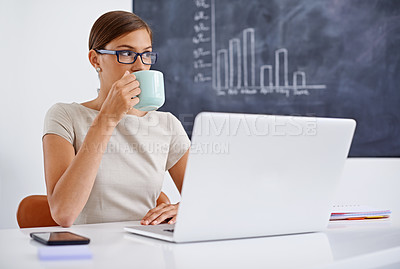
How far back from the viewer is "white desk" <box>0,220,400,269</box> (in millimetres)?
734

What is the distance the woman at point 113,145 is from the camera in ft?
4.18

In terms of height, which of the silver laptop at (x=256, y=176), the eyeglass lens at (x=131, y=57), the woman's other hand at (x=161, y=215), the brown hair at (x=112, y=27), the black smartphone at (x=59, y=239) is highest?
the brown hair at (x=112, y=27)

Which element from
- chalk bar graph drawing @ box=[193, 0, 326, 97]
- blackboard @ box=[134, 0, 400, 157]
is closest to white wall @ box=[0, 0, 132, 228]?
blackboard @ box=[134, 0, 400, 157]

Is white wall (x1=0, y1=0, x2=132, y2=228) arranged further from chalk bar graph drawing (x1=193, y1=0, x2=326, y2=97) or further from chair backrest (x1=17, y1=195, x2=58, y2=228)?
chair backrest (x1=17, y1=195, x2=58, y2=228)

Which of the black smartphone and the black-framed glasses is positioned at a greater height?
the black-framed glasses

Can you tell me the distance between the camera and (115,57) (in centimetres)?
151

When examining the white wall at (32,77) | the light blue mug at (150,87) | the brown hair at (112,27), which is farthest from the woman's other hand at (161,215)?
the white wall at (32,77)

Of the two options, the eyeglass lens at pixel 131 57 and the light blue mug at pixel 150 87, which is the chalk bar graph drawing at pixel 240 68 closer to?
Result: the eyeglass lens at pixel 131 57

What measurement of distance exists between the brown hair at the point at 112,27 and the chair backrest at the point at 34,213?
52 cm

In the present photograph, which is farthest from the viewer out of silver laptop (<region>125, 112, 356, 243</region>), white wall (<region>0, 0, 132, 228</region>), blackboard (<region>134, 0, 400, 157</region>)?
white wall (<region>0, 0, 132, 228</region>)

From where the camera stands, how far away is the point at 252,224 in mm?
939

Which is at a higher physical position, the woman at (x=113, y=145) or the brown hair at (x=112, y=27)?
the brown hair at (x=112, y=27)

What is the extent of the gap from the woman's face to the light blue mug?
230 mm

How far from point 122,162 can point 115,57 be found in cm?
33
